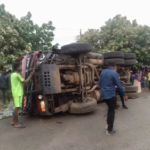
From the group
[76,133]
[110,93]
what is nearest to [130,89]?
[110,93]

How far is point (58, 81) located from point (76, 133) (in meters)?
1.38

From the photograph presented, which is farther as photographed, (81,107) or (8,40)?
(8,40)

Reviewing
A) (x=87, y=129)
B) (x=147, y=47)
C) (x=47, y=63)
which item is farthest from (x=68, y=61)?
(x=147, y=47)

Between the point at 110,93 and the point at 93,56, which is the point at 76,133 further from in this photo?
the point at 93,56

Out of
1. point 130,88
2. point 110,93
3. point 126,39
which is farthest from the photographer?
point 126,39

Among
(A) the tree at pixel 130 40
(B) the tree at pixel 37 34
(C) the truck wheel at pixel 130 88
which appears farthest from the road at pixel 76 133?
(A) the tree at pixel 130 40

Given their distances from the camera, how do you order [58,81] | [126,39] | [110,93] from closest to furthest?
[110,93]
[58,81]
[126,39]

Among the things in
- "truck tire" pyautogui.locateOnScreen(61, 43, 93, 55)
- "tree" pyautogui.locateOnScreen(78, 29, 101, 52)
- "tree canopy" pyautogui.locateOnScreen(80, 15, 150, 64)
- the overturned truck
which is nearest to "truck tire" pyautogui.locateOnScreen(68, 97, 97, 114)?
the overturned truck

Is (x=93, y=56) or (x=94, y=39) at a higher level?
(x=94, y=39)

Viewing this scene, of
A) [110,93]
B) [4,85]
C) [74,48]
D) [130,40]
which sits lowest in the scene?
[4,85]

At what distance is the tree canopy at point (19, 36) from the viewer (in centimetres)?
762

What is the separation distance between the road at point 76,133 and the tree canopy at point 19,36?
12.7ft

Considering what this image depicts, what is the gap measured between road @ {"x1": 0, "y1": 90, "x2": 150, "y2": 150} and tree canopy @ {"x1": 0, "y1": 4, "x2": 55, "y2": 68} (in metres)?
3.88

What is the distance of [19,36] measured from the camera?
26.8ft
